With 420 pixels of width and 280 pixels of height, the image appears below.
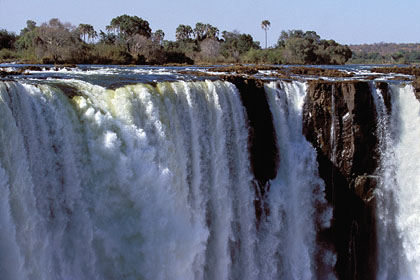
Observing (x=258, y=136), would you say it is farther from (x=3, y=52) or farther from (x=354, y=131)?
(x=3, y=52)

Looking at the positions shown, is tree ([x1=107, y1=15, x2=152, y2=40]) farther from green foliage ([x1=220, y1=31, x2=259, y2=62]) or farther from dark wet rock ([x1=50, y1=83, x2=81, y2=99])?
dark wet rock ([x1=50, y1=83, x2=81, y2=99])

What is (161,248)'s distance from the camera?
9555 mm

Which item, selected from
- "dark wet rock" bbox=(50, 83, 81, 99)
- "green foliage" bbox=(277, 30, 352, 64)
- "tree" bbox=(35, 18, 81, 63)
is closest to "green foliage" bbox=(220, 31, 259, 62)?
"green foliage" bbox=(277, 30, 352, 64)

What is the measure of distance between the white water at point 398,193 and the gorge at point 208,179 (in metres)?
0.03

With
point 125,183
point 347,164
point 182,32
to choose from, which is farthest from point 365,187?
point 182,32

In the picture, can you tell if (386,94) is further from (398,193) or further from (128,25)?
(128,25)

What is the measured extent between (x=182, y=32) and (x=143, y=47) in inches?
1046

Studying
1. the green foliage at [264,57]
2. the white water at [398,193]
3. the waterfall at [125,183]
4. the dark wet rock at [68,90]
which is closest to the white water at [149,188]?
the waterfall at [125,183]

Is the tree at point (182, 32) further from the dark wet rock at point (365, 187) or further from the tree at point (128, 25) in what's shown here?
the dark wet rock at point (365, 187)

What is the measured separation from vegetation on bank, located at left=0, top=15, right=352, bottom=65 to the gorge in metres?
20.2

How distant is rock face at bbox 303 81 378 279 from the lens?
1350 centimetres

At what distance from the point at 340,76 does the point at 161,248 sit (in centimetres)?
1259

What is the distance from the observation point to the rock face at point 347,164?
1350cm

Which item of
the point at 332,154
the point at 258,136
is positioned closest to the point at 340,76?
the point at 332,154
